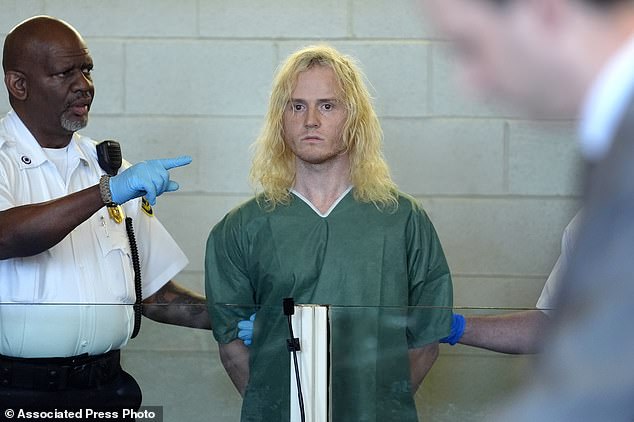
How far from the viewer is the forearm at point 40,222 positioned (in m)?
2.25

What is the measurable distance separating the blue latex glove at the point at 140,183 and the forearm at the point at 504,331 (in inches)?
29.9

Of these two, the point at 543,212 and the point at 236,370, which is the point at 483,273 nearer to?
the point at 543,212

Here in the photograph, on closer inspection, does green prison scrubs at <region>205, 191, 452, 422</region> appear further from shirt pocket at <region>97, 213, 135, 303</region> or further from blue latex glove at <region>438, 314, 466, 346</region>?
blue latex glove at <region>438, 314, 466, 346</region>

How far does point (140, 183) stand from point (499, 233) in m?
1.42

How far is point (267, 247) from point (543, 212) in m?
1.26

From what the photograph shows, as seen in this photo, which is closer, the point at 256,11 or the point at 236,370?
the point at 236,370

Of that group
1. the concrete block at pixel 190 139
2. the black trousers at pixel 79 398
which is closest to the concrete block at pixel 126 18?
the concrete block at pixel 190 139

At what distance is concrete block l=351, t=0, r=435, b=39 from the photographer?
11.0 feet

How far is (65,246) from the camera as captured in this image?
240 centimetres

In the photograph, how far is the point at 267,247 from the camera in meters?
2.41

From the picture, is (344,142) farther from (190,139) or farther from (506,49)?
(506,49)

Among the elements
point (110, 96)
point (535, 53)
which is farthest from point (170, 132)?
point (535, 53)

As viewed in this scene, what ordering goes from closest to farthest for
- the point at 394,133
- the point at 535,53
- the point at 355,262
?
1. the point at 535,53
2. the point at 355,262
3. the point at 394,133

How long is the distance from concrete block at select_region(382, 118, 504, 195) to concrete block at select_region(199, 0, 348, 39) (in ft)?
1.34
